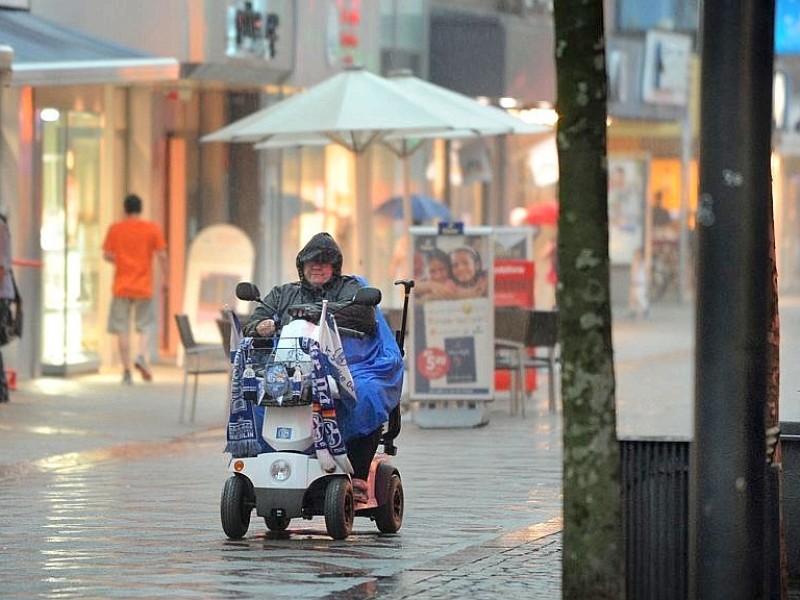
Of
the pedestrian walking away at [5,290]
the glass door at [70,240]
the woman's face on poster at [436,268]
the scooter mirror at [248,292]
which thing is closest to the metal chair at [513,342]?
the woman's face on poster at [436,268]

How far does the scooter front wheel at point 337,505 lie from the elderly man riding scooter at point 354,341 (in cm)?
23

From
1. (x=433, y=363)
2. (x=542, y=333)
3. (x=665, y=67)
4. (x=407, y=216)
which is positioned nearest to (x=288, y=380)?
(x=433, y=363)

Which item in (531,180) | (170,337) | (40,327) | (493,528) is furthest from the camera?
(531,180)

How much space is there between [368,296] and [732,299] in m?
3.15

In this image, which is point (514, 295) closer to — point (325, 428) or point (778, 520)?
point (325, 428)

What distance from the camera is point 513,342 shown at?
18219mm

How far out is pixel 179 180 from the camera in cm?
2472

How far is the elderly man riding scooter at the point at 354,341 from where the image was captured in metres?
10.3

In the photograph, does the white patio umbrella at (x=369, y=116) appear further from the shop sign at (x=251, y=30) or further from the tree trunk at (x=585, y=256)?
the tree trunk at (x=585, y=256)

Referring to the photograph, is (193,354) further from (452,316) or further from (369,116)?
(369,116)

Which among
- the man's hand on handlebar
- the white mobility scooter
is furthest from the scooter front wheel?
the man's hand on handlebar

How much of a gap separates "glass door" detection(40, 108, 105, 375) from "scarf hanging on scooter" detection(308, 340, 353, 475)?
12.2 m

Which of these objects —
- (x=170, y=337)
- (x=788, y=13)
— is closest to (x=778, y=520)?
(x=788, y=13)

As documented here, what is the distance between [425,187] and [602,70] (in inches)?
936
